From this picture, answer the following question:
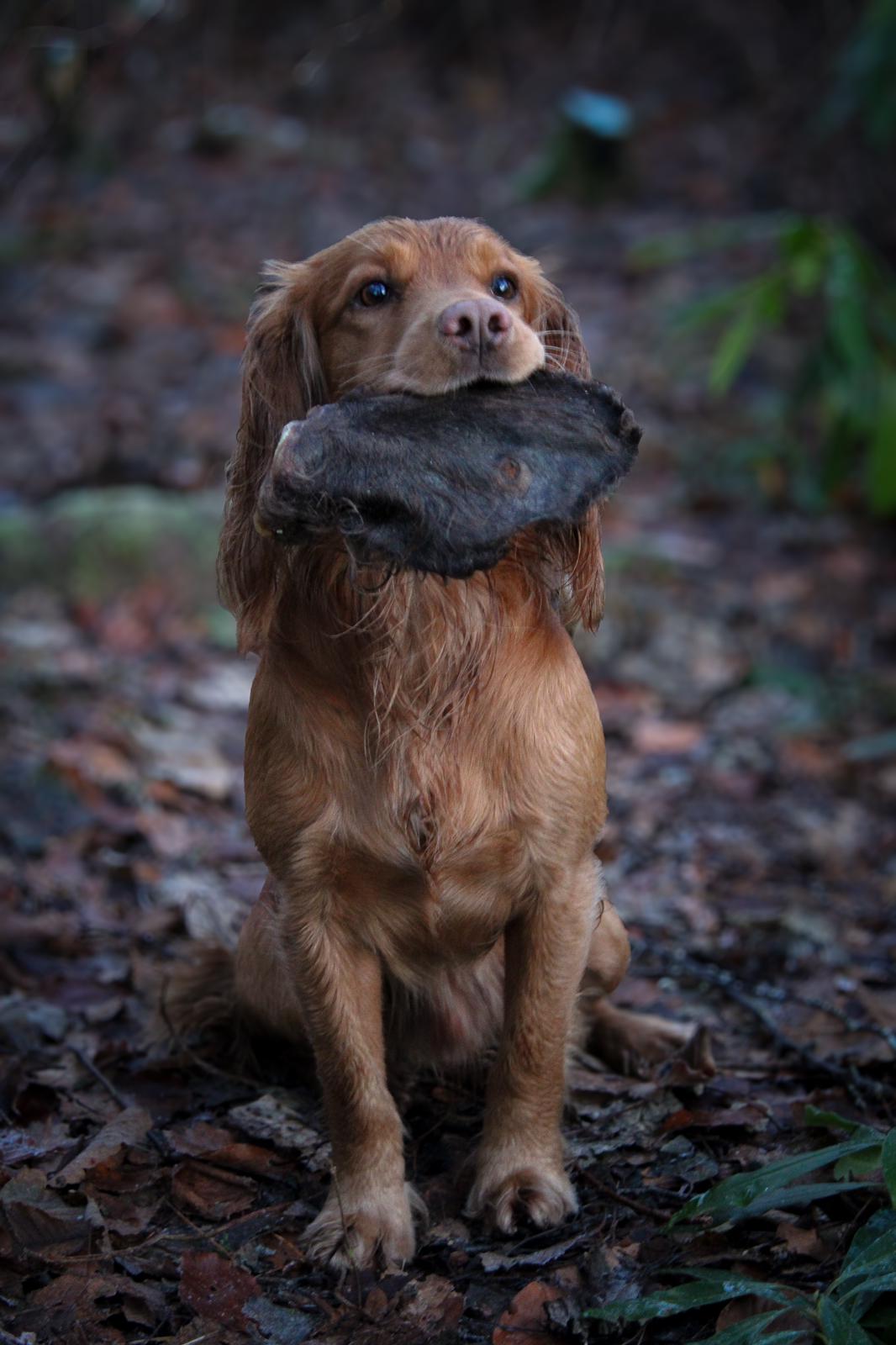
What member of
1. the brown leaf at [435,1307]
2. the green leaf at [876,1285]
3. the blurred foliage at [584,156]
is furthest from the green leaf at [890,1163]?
the blurred foliage at [584,156]

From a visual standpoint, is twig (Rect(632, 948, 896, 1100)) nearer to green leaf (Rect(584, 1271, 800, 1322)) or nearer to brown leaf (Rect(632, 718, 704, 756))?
green leaf (Rect(584, 1271, 800, 1322))

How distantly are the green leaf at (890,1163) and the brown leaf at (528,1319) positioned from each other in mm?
696

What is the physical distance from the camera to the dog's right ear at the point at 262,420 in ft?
9.63

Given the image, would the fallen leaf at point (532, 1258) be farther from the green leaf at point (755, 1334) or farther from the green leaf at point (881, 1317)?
the green leaf at point (881, 1317)

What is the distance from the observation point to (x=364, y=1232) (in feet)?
9.29

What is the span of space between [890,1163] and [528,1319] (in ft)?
2.47

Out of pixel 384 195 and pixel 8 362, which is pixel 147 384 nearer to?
pixel 8 362

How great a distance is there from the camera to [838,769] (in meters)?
5.92

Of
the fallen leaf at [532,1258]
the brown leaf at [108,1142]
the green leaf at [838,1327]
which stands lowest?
the brown leaf at [108,1142]

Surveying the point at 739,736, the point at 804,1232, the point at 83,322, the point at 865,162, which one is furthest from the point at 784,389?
the point at 804,1232

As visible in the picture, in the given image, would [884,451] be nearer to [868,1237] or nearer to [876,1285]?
[868,1237]

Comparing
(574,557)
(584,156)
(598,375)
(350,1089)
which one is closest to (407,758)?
(574,557)

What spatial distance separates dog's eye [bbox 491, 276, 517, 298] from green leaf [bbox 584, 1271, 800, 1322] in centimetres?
198

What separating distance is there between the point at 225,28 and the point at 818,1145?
12153 mm
